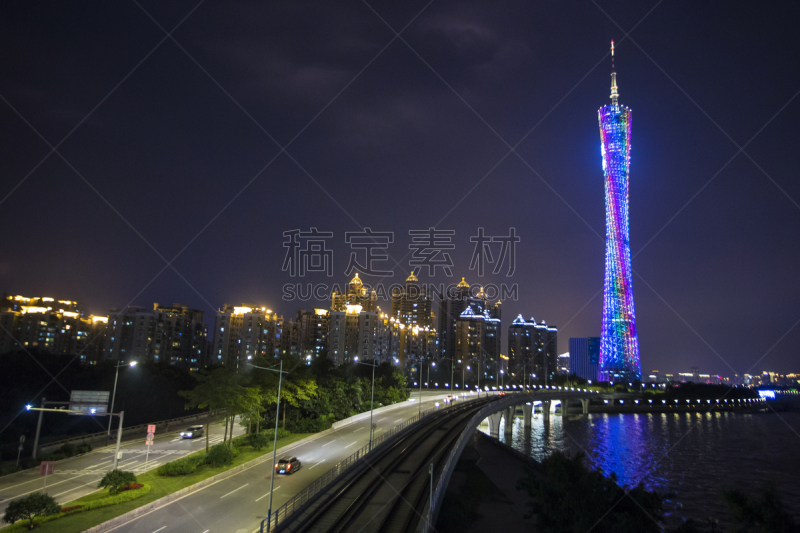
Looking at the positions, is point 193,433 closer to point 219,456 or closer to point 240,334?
point 219,456

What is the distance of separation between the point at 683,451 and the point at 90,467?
64672 mm

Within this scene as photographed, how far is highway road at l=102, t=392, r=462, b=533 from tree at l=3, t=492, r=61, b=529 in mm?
3027

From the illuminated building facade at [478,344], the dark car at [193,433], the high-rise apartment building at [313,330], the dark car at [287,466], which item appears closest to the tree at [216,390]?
the dark car at [287,466]

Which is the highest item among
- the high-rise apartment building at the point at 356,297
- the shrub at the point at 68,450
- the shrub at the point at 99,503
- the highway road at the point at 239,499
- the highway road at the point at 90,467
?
the high-rise apartment building at the point at 356,297

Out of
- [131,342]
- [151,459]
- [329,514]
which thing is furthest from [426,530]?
[131,342]

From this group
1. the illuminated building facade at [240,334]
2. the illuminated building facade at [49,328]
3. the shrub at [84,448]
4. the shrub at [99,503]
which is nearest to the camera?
the shrub at [99,503]

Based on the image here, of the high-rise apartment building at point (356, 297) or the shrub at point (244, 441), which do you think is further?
the high-rise apartment building at point (356, 297)

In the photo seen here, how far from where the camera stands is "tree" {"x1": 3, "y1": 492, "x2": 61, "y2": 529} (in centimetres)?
1931

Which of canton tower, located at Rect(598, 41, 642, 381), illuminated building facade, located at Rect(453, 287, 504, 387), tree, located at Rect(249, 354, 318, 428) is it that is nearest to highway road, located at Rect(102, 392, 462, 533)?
tree, located at Rect(249, 354, 318, 428)

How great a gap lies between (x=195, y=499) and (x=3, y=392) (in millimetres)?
40121

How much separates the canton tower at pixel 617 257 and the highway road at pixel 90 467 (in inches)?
3701

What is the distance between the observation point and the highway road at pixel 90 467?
25484 mm

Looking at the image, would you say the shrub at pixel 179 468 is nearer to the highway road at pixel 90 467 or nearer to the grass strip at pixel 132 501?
the grass strip at pixel 132 501

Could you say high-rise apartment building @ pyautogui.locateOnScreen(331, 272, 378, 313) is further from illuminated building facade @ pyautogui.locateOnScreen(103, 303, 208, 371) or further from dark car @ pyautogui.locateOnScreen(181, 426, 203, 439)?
dark car @ pyautogui.locateOnScreen(181, 426, 203, 439)
